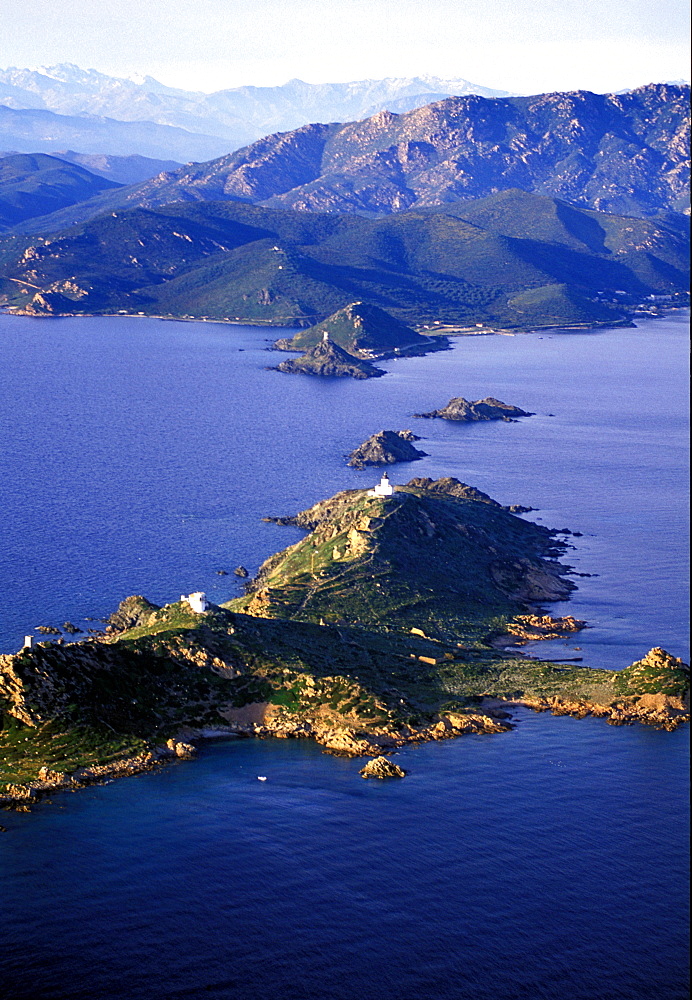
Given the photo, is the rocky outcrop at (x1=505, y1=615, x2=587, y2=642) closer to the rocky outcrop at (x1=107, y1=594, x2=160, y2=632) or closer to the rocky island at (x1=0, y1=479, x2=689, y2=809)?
the rocky island at (x1=0, y1=479, x2=689, y2=809)

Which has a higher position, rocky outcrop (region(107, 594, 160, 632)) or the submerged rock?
rocky outcrop (region(107, 594, 160, 632))

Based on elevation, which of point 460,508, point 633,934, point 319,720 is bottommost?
point 633,934

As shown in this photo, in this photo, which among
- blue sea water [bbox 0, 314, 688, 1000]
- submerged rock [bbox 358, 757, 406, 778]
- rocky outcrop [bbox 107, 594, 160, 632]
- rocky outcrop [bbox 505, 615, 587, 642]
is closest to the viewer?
blue sea water [bbox 0, 314, 688, 1000]

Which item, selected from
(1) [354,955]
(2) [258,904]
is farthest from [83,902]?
(1) [354,955]

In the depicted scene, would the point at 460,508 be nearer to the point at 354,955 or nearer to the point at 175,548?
the point at 175,548

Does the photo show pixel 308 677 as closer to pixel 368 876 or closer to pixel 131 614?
pixel 368 876

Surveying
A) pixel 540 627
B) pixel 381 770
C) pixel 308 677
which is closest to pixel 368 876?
pixel 381 770

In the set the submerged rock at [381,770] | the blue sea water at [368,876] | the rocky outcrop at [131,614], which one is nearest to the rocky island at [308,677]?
the rocky outcrop at [131,614]

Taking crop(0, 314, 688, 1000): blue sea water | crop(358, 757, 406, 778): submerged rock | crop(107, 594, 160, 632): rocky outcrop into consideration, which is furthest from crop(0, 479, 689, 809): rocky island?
crop(358, 757, 406, 778): submerged rock
